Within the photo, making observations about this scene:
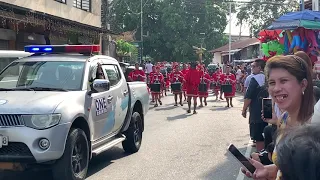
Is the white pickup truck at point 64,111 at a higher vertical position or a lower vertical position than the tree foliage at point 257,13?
lower

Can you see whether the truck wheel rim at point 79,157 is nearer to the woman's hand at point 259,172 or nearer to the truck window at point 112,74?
the truck window at point 112,74

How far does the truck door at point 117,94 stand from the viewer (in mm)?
7570

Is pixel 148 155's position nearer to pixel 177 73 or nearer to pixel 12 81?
pixel 12 81

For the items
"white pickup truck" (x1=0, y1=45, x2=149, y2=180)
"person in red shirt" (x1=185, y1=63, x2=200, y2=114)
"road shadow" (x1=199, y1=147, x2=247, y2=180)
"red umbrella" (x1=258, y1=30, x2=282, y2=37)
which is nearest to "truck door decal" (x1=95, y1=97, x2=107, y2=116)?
"white pickup truck" (x1=0, y1=45, x2=149, y2=180)

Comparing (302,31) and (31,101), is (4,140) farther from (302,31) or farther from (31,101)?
(302,31)

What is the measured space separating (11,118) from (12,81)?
1.49m

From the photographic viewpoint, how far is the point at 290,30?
326 inches

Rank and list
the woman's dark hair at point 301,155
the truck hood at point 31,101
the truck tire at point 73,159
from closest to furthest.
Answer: the woman's dark hair at point 301,155 < the truck hood at point 31,101 < the truck tire at point 73,159

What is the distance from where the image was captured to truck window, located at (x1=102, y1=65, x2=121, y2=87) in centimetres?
779

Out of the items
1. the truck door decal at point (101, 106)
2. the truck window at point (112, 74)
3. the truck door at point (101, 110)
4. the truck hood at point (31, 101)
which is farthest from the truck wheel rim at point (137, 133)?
the truck hood at point (31, 101)

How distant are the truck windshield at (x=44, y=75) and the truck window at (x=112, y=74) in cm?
85

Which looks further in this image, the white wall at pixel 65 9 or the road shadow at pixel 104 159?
the white wall at pixel 65 9

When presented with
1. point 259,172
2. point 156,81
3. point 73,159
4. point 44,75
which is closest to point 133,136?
point 44,75

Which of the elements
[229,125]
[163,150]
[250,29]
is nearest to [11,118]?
[163,150]
